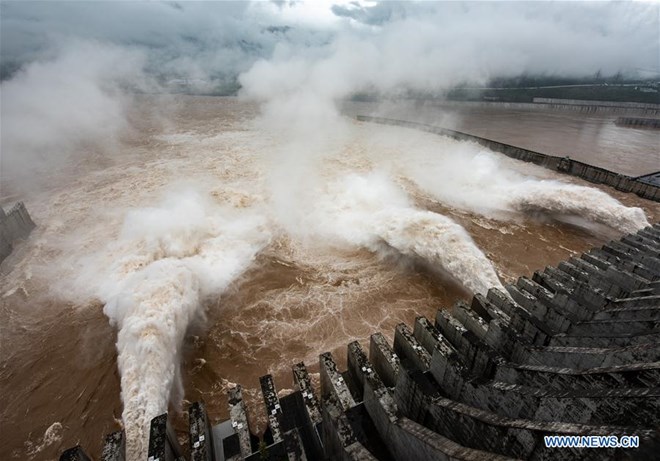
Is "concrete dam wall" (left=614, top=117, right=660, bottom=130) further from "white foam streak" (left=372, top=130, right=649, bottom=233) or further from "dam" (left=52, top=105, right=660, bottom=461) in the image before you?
"dam" (left=52, top=105, right=660, bottom=461)

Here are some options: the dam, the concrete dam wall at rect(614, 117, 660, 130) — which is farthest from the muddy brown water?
the concrete dam wall at rect(614, 117, 660, 130)

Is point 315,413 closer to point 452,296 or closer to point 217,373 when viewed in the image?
point 217,373

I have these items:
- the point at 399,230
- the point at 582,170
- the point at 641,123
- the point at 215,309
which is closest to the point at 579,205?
the point at 582,170

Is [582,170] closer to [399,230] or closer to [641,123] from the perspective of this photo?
[399,230]

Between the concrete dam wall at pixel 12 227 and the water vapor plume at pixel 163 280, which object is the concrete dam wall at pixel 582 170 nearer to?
the water vapor plume at pixel 163 280

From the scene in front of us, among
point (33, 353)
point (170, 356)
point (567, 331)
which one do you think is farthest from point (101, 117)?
point (567, 331)

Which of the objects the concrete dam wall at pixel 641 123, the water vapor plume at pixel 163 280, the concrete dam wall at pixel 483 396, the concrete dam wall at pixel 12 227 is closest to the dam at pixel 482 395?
the concrete dam wall at pixel 483 396
